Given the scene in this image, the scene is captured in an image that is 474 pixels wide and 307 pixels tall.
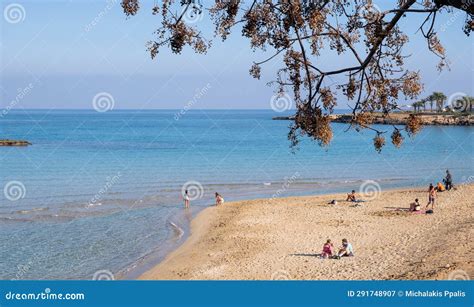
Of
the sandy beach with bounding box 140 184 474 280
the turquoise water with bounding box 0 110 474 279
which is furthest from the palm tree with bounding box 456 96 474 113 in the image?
the sandy beach with bounding box 140 184 474 280

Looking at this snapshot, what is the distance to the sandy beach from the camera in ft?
63.2

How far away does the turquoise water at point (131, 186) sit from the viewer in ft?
76.7

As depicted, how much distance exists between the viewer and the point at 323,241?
24375 millimetres

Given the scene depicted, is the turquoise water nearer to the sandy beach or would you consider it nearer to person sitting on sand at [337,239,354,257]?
the sandy beach

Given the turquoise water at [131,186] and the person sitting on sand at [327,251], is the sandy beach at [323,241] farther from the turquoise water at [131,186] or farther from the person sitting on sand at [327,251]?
the turquoise water at [131,186]

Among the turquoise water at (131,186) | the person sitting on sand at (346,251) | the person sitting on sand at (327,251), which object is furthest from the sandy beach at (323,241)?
the turquoise water at (131,186)

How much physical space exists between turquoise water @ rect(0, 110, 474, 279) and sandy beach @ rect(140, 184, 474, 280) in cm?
204

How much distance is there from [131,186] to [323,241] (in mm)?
24456

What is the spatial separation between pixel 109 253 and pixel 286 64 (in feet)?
53.0

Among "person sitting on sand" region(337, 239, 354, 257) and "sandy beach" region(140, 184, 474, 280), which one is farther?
"person sitting on sand" region(337, 239, 354, 257)

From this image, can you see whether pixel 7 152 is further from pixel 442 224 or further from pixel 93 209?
pixel 442 224

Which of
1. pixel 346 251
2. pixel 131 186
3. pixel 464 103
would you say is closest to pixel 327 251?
pixel 346 251

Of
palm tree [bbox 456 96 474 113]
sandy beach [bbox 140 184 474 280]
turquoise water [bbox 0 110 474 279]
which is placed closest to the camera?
→ sandy beach [bbox 140 184 474 280]

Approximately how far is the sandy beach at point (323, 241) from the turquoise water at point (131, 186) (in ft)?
6.70
